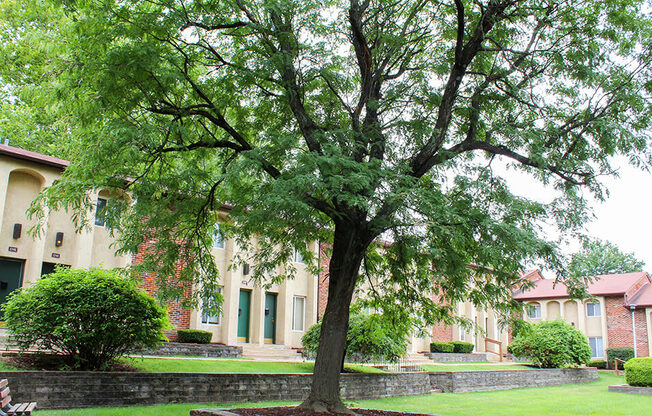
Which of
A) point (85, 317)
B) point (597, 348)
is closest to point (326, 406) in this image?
point (85, 317)

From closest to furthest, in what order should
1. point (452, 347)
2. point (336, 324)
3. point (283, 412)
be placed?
point (283, 412) < point (336, 324) < point (452, 347)

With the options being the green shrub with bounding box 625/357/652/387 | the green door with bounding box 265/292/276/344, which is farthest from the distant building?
the green door with bounding box 265/292/276/344

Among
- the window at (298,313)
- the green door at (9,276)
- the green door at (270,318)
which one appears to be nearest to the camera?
the green door at (9,276)

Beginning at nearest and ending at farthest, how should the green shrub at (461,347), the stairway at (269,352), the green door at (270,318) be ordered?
the stairway at (269,352) < the green door at (270,318) < the green shrub at (461,347)

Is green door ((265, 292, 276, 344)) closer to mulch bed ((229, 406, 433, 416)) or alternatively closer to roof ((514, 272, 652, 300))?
mulch bed ((229, 406, 433, 416))

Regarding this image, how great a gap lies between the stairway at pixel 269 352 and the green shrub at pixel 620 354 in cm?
2534

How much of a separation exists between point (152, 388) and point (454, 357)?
23491mm

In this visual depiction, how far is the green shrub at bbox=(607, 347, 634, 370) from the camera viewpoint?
36781 mm

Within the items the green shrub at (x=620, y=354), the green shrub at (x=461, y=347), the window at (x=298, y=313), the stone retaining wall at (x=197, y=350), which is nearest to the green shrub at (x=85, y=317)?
the stone retaining wall at (x=197, y=350)

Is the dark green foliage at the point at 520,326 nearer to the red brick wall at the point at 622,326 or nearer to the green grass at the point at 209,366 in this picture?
the green grass at the point at 209,366

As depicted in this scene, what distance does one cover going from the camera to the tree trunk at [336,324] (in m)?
10.6

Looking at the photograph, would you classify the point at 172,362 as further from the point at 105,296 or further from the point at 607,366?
the point at 607,366

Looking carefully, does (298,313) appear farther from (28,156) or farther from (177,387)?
(177,387)

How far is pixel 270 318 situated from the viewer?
83.5 ft
